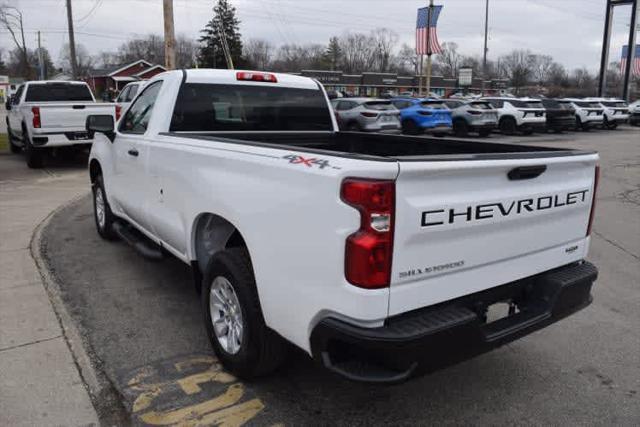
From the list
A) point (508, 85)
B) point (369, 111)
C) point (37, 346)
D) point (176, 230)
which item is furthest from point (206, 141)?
point (508, 85)

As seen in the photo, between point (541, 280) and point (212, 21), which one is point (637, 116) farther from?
point (212, 21)

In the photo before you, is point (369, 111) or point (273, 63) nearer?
point (369, 111)

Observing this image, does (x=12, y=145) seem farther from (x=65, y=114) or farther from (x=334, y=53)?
(x=334, y=53)

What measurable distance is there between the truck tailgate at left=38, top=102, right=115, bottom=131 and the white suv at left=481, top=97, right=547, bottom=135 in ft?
56.7

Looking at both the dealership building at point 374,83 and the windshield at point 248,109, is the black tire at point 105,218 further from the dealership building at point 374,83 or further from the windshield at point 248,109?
the dealership building at point 374,83

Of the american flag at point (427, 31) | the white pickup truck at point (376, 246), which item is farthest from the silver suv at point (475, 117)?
the white pickup truck at point (376, 246)

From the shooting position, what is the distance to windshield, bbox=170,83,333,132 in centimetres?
466

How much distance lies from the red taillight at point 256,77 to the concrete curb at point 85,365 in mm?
2446

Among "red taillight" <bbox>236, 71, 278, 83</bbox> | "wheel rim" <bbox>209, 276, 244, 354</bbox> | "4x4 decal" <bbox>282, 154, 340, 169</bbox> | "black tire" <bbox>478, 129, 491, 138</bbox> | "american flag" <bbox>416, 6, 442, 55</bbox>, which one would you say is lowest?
"black tire" <bbox>478, 129, 491, 138</bbox>

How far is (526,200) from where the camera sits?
114 inches

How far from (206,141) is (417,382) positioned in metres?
2.03

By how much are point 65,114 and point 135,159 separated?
868 centimetres

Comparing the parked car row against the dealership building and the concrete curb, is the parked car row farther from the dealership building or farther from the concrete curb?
the dealership building

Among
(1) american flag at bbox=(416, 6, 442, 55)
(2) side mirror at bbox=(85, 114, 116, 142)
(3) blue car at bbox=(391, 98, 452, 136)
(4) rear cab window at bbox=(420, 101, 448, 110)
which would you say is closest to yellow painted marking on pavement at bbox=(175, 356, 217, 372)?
(2) side mirror at bbox=(85, 114, 116, 142)
